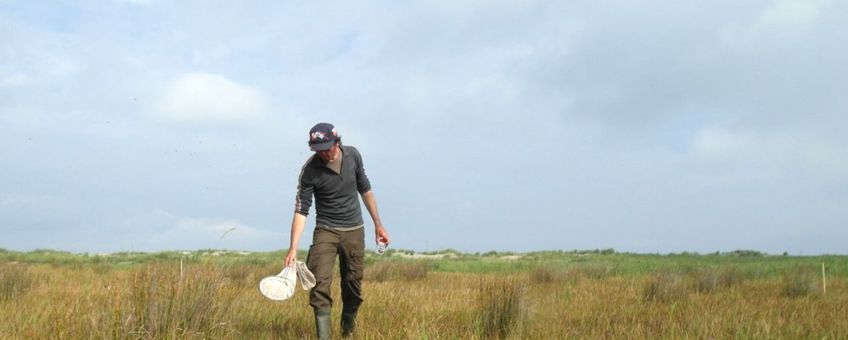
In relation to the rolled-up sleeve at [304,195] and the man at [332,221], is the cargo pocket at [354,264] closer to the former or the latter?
the man at [332,221]

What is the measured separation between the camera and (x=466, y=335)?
5.48 m

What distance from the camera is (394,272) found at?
1452 centimetres

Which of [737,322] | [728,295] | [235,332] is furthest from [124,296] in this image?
[728,295]

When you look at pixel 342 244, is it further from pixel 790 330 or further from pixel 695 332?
pixel 790 330

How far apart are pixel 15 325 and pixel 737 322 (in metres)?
6.48

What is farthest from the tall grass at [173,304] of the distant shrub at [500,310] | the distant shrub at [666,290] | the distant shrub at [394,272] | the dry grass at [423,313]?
the distant shrub at [394,272]

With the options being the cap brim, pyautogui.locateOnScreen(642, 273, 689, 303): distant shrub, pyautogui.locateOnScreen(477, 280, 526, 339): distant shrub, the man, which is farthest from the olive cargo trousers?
pyautogui.locateOnScreen(642, 273, 689, 303): distant shrub

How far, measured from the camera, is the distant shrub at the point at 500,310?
6.21 meters

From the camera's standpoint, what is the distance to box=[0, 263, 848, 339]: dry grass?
194 inches

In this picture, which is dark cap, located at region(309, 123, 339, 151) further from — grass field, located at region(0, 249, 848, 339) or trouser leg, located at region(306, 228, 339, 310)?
grass field, located at region(0, 249, 848, 339)

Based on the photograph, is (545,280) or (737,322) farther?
(545,280)

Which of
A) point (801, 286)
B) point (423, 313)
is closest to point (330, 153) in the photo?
point (423, 313)

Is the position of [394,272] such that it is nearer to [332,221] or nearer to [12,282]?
[12,282]

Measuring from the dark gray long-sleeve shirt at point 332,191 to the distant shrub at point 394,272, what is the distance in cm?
763
